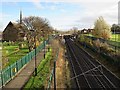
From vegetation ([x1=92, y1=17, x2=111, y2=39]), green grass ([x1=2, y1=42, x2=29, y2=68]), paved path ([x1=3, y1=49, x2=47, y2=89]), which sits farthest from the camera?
vegetation ([x1=92, y1=17, x2=111, y2=39])

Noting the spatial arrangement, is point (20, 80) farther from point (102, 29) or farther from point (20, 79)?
point (102, 29)

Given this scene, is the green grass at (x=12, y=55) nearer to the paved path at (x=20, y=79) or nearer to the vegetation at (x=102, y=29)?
the paved path at (x=20, y=79)

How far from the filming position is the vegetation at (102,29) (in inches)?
2525

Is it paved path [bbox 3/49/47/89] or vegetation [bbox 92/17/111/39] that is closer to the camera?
paved path [bbox 3/49/47/89]

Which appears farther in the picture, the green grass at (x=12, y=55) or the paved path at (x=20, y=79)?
the green grass at (x=12, y=55)

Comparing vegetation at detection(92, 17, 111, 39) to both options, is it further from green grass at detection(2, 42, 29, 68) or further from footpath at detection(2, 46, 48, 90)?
footpath at detection(2, 46, 48, 90)

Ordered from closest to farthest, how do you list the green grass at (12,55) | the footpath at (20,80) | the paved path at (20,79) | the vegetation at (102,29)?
the footpath at (20,80) < the paved path at (20,79) < the green grass at (12,55) < the vegetation at (102,29)

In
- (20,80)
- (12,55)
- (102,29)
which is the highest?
(102,29)

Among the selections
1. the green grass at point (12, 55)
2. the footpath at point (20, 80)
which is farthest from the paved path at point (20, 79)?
the green grass at point (12, 55)

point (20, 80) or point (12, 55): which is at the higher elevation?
point (12, 55)

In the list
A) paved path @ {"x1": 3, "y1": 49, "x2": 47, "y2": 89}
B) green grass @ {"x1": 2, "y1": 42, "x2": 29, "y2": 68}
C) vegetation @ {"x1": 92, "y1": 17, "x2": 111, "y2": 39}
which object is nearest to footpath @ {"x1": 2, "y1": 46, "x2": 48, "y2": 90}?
paved path @ {"x1": 3, "y1": 49, "x2": 47, "y2": 89}

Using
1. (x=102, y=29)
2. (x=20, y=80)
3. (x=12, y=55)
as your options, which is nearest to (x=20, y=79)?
(x=20, y=80)

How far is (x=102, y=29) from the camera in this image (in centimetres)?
6475

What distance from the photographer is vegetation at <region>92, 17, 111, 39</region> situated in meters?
64.1
